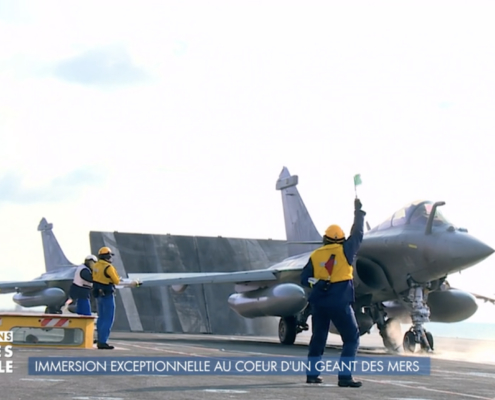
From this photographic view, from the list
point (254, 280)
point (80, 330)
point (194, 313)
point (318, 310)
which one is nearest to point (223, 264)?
point (194, 313)

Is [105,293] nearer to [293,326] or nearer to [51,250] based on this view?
[293,326]

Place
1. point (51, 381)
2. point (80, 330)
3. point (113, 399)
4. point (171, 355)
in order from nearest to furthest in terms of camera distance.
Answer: point (113, 399)
point (51, 381)
point (171, 355)
point (80, 330)

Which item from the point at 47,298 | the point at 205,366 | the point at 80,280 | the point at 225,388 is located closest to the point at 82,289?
the point at 80,280

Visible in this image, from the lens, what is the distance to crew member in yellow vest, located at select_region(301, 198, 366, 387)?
8.52 metres

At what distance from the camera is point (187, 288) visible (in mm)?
37969

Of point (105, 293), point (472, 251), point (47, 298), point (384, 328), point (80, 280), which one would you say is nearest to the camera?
point (105, 293)

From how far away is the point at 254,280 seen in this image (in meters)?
20.6

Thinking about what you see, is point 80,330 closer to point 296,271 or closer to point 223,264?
point 296,271

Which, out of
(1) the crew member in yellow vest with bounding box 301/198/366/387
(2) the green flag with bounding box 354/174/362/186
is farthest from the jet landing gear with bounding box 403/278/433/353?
(1) the crew member in yellow vest with bounding box 301/198/366/387

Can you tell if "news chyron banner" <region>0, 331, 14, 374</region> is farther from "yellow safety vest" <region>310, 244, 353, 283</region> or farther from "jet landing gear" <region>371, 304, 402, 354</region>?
"jet landing gear" <region>371, 304, 402, 354</region>

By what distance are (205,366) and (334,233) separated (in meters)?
2.91

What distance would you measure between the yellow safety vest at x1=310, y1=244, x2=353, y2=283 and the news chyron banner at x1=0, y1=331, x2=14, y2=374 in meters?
3.46

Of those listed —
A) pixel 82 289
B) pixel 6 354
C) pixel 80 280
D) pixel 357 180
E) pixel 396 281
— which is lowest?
pixel 6 354

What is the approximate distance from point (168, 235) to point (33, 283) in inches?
254
